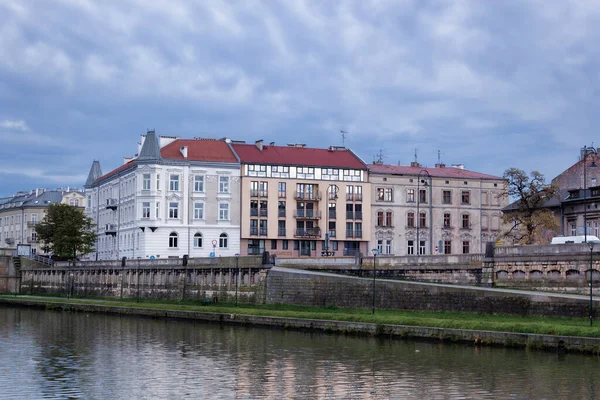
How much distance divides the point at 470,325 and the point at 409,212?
2597 inches

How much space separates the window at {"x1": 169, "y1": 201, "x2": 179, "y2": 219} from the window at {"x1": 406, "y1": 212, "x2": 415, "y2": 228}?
27761 mm

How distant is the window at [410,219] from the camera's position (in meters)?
110

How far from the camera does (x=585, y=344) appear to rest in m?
38.5

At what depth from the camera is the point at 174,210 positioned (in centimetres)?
10175

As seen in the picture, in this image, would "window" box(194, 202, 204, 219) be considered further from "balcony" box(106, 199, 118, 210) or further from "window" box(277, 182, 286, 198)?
"balcony" box(106, 199, 118, 210)

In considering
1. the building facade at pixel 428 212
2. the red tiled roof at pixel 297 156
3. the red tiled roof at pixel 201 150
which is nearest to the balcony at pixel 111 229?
the red tiled roof at pixel 201 150

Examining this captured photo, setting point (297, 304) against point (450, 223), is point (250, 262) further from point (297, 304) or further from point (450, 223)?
point (450, 223)

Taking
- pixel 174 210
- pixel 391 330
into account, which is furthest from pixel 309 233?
pixel 391 330

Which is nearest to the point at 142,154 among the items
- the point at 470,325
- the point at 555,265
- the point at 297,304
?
the point at 297,304

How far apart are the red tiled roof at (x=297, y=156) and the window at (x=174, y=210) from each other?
362 inches

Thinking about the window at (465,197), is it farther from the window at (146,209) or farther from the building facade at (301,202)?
the window at (146,209)

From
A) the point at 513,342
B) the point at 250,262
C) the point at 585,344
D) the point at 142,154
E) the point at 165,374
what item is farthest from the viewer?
the point at 142,154

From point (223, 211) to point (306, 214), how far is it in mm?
9724

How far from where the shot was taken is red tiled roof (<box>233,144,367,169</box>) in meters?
106
